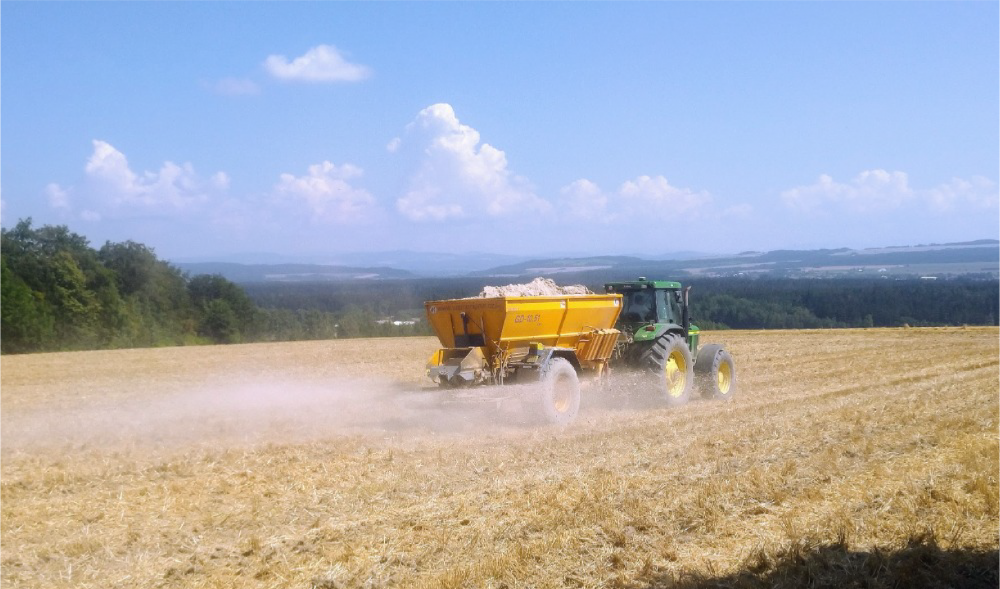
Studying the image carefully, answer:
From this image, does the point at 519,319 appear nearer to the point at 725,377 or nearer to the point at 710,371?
the point at 710,371

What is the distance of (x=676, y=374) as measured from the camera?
42.0ft

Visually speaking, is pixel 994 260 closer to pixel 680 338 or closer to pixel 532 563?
pixel 680 338

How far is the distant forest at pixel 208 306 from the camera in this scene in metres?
38.0

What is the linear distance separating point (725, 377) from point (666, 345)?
2050 mm

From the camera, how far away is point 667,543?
5.31 metres

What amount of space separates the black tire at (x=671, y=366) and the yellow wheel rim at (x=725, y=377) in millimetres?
828

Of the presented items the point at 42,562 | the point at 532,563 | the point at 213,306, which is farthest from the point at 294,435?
the point at 213,306

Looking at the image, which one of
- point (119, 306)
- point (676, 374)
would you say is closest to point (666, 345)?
point (676, 374)

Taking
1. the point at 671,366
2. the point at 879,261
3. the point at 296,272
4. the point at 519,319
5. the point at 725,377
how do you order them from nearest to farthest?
the point at 519,319
the point at 671,366
the point at 725,377
the point at 879,261
the point at 296,272

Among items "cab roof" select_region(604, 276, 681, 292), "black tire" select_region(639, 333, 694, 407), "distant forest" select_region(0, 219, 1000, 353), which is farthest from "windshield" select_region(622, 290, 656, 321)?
"distant forest" select_region(0, 219, 1000, 353)

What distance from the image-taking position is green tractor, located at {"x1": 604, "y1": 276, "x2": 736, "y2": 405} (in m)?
12.3

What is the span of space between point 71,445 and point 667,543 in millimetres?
7905

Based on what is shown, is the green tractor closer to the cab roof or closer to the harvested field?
the cab roof

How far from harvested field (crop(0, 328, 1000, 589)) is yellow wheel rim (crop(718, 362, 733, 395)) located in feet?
1.90
